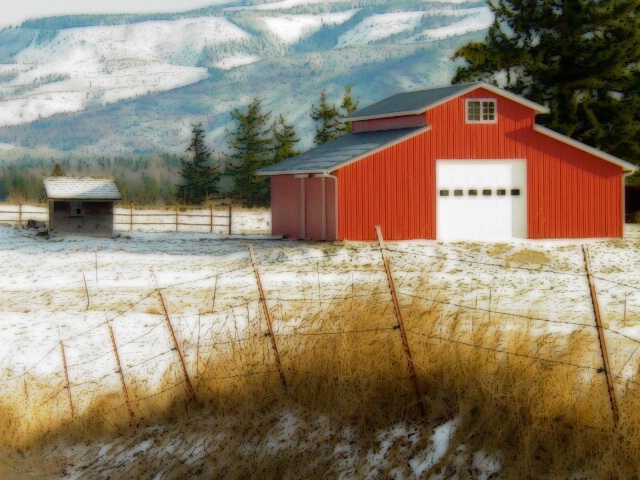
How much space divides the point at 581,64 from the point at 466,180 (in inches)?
527

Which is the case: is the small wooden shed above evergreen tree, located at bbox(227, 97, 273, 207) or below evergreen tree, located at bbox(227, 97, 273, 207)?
below

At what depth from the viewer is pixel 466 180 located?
137ft

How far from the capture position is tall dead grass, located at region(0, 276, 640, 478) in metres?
10.7

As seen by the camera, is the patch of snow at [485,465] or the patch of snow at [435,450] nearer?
the patch of snow at [485,465]

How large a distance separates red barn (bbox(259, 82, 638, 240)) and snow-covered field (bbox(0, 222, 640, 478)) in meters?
1.27

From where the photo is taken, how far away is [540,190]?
42.3 meters

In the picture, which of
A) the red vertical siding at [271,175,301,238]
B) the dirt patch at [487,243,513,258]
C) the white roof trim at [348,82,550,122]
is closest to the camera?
the dirt patch at [487,243,513,258]

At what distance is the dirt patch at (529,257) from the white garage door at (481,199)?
11.9 ft

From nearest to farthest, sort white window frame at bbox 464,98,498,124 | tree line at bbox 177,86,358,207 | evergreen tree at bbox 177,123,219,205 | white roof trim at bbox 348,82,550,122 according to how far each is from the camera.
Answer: white roof trim at bbox 348,82,550,122
white window frame at bbox 464,98,498,124
tree line at bbox 177,86,358,207
evergreen tree at bbox 177,123,219,205

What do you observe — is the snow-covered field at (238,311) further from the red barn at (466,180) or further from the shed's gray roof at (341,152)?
the shed's gray roof at (341,152)

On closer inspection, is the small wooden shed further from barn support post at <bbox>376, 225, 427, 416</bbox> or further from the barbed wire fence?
barn support post at <bbox>376, 225, 427, 416</bbox>

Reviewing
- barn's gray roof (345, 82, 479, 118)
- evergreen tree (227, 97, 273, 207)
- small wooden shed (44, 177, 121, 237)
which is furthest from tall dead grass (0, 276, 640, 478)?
evergreen tree (227, 97, 273, 207)

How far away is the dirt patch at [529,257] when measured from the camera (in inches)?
1447

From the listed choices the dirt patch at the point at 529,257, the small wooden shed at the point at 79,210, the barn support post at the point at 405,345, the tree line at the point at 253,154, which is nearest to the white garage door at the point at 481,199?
the dirt patch at the point at 529,257
